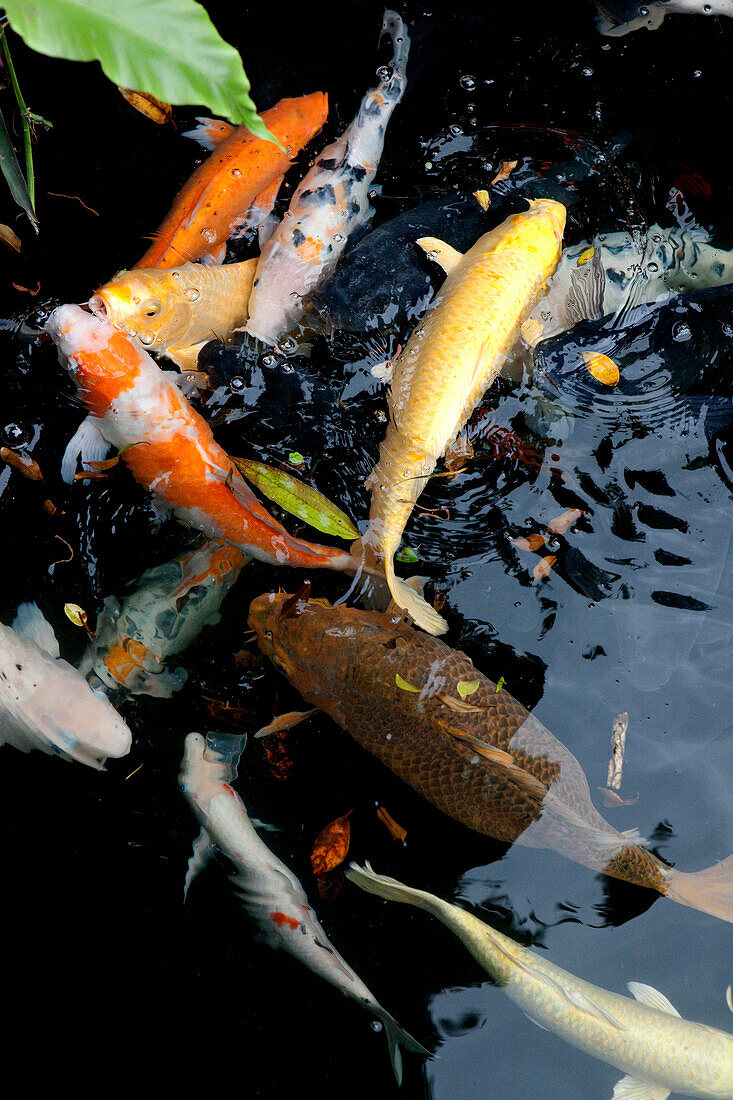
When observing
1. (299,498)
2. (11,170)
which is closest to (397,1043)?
(299,498)

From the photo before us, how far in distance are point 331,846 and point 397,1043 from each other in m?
0.68

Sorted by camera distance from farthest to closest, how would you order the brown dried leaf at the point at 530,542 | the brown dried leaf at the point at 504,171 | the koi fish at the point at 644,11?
the koi fish at the point at 644,11 → the brown dried leaf at the point at 504,171 → the brown dried leaf at the point at 530,542

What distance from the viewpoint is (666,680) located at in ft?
9.17

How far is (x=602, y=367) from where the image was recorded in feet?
10.3

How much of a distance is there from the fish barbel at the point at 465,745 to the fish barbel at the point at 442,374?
0.22 metres

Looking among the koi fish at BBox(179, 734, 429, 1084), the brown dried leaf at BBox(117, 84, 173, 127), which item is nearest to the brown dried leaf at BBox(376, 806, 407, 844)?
the koi fish at BBox(179, 734, 429, 1084)

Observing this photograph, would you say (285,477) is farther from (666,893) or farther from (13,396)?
(666,893)

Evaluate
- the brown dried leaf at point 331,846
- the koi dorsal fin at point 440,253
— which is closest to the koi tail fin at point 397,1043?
the brown dried leaf at point 331,846

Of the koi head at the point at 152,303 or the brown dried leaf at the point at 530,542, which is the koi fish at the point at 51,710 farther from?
the brown dried leaf at the point at 530,542

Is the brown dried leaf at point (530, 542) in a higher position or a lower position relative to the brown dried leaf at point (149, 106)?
lower

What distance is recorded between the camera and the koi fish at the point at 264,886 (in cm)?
251

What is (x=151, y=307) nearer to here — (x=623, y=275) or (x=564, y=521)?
(x=564, y=521)

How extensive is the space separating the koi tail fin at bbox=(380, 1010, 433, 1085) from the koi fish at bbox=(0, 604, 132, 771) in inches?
52.8

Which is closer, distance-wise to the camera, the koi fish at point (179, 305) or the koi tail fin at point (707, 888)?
the koi tail fin at point (707, 888)
